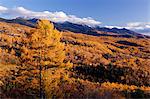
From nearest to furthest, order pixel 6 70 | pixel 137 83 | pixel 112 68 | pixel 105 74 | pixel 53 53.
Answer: pixel 53 53 < pixel 6 70 < pixel 137 83 < pixel 105 74 < pixel 112 68

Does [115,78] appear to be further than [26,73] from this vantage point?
Yes

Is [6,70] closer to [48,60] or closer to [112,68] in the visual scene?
[48,60]

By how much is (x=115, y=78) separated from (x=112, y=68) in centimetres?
937

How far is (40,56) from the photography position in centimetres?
3431

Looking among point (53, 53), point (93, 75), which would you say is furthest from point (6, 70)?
point (93, 75)

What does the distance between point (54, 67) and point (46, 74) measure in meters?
1.10

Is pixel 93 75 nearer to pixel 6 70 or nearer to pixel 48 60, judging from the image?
pixel 6 70

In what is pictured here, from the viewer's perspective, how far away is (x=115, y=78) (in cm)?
9831

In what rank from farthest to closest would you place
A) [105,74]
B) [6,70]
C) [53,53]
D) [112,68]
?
1. [112,68]
2. [105,74]
3. [6,70]
4. [53,53]

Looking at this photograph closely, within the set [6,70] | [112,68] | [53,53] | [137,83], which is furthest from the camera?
[112,68]

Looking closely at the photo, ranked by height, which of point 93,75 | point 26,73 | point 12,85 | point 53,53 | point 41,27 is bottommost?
point 93,75

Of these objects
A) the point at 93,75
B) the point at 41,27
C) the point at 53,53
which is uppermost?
the point at 41,27

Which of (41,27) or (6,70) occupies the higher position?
(41,27)

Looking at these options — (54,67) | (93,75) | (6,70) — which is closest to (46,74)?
(54,67)
